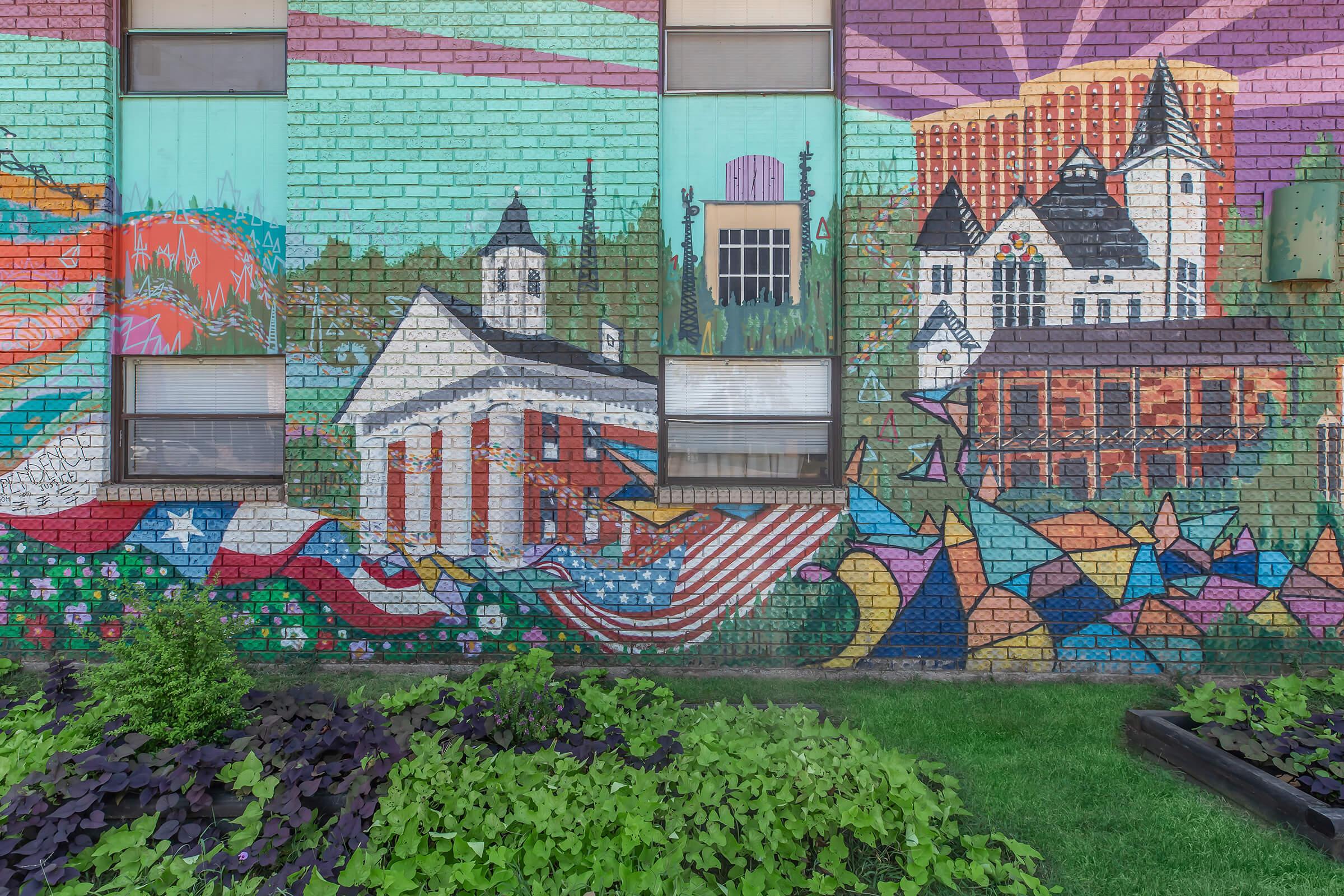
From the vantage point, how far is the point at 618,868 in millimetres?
2543

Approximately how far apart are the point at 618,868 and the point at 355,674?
9.94 feet

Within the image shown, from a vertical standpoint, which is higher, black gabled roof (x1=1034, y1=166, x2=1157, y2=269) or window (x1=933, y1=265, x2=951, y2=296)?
black gabled roof (x1=1034, y1=166, x2=1157, y2=269)

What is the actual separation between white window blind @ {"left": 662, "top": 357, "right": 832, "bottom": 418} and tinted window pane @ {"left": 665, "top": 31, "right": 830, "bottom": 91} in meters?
2.03

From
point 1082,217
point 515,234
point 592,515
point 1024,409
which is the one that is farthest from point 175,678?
point 1082,217

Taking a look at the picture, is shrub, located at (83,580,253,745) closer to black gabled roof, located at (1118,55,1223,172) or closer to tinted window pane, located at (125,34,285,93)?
tinted window pane, located at (125,34,285,93)

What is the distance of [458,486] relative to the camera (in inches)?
197

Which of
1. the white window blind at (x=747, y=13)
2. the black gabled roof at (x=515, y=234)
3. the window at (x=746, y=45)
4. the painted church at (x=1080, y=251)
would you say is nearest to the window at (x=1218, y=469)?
the painted church at (x=1080, y=251)

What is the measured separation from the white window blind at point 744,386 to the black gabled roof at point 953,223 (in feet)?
3.77

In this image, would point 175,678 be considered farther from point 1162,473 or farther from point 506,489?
point 1162,473

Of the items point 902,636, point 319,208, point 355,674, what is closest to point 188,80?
point 319,208

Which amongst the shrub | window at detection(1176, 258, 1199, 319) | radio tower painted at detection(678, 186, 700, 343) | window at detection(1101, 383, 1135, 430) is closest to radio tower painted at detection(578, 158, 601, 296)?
radio tower painted at detection(678, 186, 700, 343)

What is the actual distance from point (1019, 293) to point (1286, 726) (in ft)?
9.56

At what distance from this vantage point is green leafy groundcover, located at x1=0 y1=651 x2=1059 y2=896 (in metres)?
2.58

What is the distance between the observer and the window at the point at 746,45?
5.24 meters
